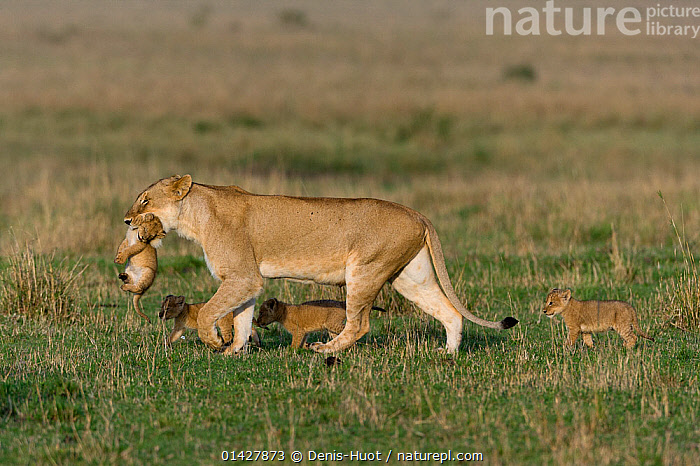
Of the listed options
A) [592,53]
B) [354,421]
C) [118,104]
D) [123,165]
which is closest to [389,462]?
[354,421]

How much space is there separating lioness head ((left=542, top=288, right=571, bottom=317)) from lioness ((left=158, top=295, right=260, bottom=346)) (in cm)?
300

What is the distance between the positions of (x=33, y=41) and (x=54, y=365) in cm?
5455

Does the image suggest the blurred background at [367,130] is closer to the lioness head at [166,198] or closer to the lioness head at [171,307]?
the lioness head at [171,307]

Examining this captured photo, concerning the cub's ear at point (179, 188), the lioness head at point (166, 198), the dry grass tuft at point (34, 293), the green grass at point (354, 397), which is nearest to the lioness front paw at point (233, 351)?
the green grass at point (354, 397)

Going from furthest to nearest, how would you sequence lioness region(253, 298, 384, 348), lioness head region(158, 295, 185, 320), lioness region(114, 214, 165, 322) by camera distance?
lioness region(253, 298, 384, 348) → lioness head region(158, 295, 185, 320) → lioness region(114, 214, 165, 322)

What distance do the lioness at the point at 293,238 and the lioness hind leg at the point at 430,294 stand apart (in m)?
0.13

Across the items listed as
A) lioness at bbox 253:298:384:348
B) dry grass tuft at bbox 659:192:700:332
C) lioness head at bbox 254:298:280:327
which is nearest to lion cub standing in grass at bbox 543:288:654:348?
dry grass tuft at bbox 659:192:700:332

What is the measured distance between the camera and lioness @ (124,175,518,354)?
865 cm

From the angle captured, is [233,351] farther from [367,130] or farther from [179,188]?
[367,130]

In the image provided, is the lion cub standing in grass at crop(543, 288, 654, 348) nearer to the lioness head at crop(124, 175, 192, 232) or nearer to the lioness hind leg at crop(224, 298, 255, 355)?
the lioness hind leg at crop(224, 298, 255, 355)

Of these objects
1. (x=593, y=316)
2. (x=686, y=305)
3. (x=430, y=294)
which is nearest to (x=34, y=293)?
(x=430, y=294)

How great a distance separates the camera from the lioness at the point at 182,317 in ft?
30.7

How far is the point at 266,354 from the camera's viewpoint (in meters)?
8.84

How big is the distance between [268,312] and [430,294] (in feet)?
5.48
